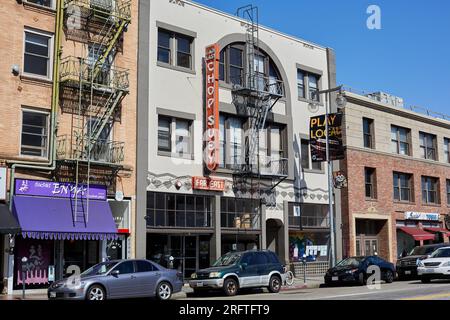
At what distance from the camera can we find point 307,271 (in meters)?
31.1

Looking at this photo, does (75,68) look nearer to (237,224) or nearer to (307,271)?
(237,224)

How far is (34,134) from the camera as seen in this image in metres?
21.4

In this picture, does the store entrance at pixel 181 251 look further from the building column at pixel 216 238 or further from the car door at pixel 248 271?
the car door at pixel 248 271

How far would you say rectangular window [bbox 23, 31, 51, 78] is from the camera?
21500 mm

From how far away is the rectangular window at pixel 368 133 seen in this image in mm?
36812

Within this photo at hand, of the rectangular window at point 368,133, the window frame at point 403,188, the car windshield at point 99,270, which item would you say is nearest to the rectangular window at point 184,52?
the car windshield at point 99,270

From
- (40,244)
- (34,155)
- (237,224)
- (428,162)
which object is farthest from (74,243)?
(428,162)

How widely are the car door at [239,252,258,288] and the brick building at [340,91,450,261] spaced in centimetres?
1404

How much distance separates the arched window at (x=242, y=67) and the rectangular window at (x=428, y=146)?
53.7 ft

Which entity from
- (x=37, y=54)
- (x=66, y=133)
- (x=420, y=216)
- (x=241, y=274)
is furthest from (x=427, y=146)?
(x=37, y=54)

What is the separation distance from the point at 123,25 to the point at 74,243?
358 inches

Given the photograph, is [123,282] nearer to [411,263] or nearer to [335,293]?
[335,293]

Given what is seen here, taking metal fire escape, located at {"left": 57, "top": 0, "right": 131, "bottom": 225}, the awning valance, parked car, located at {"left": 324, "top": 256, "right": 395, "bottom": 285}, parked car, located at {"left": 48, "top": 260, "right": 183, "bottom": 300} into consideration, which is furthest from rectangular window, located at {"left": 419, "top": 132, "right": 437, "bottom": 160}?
the awning valance
